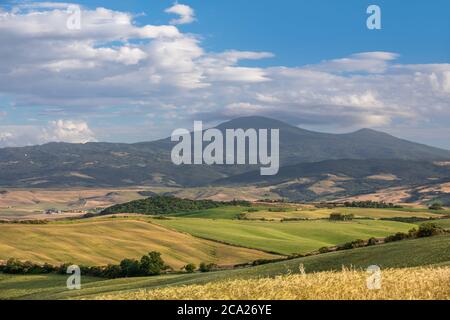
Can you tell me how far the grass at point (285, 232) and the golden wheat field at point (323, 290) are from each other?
117 metres

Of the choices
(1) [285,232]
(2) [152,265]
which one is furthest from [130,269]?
(1) [285,232]

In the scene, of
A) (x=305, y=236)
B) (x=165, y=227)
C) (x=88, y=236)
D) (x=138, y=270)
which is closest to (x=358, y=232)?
(x=305, y=236)

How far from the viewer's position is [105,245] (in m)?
140

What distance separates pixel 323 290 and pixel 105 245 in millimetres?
124007

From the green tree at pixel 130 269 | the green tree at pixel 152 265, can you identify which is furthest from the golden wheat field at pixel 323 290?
the green tree at pixel 130 269

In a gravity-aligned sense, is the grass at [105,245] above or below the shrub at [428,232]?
below

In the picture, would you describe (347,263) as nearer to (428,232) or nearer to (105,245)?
(428,232)

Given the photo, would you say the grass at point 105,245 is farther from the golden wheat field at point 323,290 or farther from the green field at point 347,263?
the golden wheat field at point 323,290

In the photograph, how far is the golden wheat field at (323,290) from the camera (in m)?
20.1

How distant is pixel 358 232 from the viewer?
577 feet

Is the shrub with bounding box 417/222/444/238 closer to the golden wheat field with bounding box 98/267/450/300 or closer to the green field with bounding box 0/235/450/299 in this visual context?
the green field with bounding box 0/235/450/299
